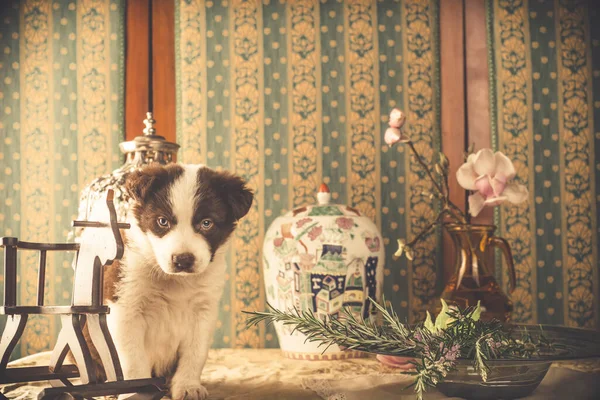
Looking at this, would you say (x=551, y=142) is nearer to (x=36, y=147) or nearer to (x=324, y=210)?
(x=324, y=210)

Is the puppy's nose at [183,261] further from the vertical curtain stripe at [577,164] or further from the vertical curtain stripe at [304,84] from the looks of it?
the vertical curtain stripe at [577,164]

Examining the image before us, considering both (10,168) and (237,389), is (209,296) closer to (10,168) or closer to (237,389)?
(237,389)

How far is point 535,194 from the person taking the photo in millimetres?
1513

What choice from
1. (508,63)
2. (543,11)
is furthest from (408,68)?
(543,11)

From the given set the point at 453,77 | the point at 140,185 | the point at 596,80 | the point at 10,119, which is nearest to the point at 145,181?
the point at 140,185

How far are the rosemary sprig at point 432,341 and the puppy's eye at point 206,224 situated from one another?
23 centimetres

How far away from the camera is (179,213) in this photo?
0.91 m

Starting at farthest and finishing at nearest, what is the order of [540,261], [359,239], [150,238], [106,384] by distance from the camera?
[540,261] → [359,239] → [150,238] → [106,384]

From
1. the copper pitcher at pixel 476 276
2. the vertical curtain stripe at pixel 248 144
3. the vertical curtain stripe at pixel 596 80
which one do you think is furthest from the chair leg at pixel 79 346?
the vertical curtain stripe at pixel 596 80

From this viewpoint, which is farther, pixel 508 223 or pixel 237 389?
pixel 508 223

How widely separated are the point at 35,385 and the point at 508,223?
1287 millimetres

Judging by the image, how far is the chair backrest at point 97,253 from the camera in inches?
30.9

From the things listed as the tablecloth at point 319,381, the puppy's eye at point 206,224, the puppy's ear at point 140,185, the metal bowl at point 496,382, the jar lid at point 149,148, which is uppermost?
the jar lid at point 149,148

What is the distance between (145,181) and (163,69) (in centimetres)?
76
